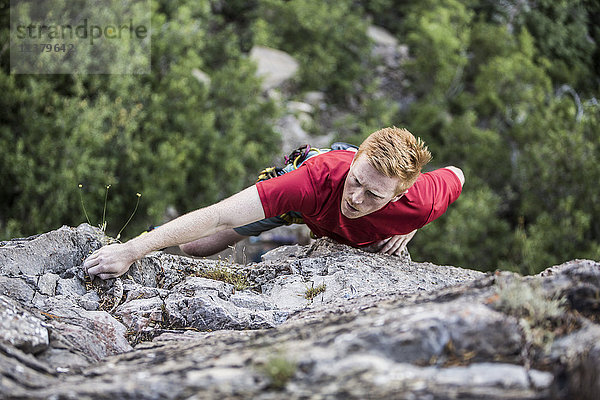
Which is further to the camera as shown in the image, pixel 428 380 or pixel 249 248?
pixel 249 248

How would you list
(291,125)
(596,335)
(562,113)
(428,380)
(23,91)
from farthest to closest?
(291,125), (562,113), (23,91), (596,335), (428,380)

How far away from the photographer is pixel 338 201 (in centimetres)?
427

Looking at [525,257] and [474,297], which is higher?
[474,297]

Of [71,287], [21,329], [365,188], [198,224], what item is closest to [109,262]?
[71,287]

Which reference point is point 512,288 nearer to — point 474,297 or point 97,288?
point 474,297

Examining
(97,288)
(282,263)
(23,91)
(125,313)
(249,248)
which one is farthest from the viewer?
(249,248)

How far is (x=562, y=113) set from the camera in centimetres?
1201

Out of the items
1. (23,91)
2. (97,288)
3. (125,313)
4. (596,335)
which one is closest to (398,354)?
(596,335)

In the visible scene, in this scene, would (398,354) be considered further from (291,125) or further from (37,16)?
(291,125)

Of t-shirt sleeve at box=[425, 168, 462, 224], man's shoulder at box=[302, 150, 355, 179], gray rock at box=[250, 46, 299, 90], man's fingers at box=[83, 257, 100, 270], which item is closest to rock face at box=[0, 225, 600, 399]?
man's fingers at box=[83, 257, 100, 270]

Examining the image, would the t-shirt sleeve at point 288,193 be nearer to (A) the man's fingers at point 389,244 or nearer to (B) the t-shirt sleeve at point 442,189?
(A) the man's fingers at point 389,244

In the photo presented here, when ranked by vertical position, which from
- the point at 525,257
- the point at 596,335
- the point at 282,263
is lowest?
the point at 525,257

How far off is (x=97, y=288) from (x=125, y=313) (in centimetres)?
43

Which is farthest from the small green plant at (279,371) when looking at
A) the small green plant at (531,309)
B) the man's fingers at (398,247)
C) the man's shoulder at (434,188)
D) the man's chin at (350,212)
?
the man's fingers at (398,247)
